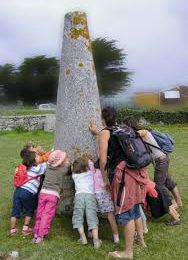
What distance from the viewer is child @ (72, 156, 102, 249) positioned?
625cm

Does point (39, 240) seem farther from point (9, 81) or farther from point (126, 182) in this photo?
point (9, 81)

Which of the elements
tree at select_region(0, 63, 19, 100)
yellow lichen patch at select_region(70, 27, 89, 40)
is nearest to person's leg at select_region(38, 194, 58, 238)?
yellow lichen patch at select_region(70, 27, 89, 40)

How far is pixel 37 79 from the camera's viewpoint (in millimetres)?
32938

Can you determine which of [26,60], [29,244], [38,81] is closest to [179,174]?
[29,244]

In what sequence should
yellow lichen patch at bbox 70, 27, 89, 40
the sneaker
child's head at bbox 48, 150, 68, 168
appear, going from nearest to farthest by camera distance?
the sneaker < child's head at bbox 48, 150, 68, 168 < yellow lichen patch at bbox 70, 27, 89, 40

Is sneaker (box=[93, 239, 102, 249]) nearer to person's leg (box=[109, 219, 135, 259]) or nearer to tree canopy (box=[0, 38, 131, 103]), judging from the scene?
person's leg (box=[109, 219, 135, 259])

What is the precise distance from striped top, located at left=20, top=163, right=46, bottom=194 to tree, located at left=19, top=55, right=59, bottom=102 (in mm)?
23109

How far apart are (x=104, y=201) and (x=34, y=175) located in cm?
114

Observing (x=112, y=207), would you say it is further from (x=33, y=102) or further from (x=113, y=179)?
(x=33, y=102)

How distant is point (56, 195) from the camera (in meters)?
6.58

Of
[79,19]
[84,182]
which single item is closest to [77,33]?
[79,19]

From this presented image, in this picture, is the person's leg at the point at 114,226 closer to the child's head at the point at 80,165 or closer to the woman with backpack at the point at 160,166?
the child's head at the point at 80,165

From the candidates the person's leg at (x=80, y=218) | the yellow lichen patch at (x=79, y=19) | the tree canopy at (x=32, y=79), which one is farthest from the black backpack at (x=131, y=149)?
the tree canopy at (x=32, y=79)

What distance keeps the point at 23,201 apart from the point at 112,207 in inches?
51.4
